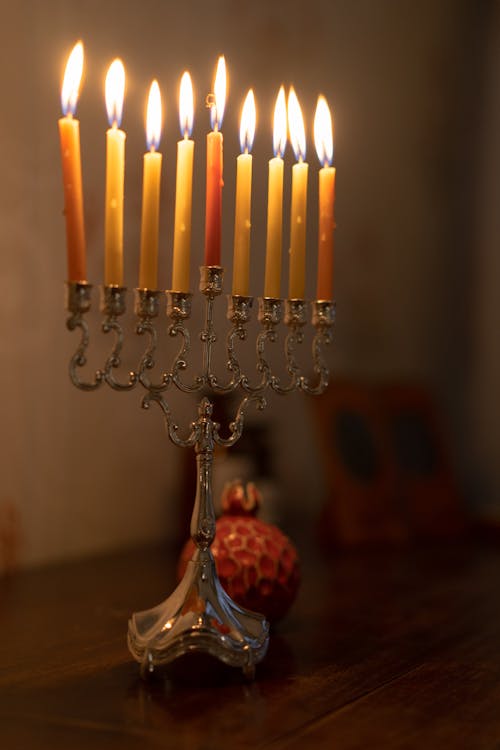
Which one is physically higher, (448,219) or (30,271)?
(448,219)

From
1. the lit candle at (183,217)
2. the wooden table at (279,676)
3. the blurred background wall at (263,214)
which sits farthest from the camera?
the blurred background wall at (263,214)

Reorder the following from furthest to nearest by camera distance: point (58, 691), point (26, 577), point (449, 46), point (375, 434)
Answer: point (449, 46) < point (375, 434) < point (26, 577) < point (58, 691)

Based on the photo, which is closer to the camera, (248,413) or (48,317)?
(48,317)

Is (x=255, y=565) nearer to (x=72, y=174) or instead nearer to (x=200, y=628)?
(x=200, y=628)

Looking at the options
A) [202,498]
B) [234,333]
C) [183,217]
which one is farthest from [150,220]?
[202,498]

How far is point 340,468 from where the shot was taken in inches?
A: 66.8

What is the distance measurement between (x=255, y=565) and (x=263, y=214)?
94 centimetres

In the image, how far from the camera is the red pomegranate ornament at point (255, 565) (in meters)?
1.02

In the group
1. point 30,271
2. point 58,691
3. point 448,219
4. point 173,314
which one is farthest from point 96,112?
point 448,219

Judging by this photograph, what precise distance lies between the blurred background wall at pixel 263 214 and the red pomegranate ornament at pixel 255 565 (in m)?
0.44

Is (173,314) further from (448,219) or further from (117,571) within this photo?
(448,219)

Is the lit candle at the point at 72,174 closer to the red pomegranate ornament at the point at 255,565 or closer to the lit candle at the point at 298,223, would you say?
the lit candle at the point at 298,223

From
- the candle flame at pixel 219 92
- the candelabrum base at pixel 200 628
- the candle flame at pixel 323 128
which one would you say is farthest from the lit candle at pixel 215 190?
the candelabrum base at pixel 200 628

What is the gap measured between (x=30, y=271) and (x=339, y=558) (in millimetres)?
631
